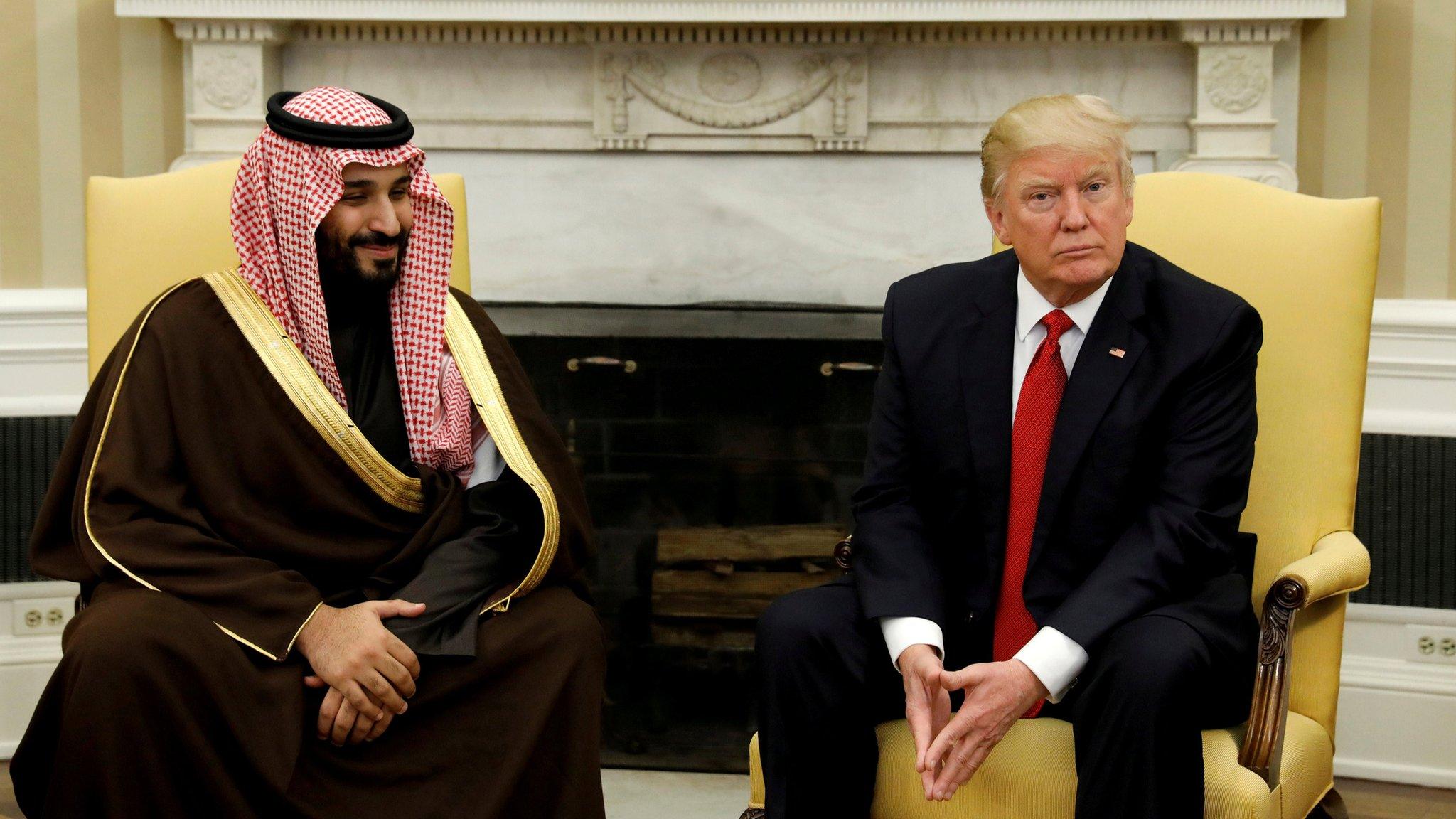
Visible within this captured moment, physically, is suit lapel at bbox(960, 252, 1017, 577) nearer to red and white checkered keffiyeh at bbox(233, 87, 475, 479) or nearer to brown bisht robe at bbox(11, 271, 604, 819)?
brown bisht robe at bbox(11, 271, 604, 819)

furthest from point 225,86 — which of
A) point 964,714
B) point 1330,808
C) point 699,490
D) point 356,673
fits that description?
point 1330,808

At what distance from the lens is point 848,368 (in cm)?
307

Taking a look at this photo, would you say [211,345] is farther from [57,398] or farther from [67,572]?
[57,398]

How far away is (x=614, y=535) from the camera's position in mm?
3232

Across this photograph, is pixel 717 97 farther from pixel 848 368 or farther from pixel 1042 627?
pixel 1042 627

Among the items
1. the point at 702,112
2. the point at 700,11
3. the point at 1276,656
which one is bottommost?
the point at 1276,656

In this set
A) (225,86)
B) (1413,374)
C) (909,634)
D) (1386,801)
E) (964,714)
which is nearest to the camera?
(964,714)

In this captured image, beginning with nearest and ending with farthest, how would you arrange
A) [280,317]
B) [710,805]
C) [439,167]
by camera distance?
[280,317] → [710,805] → [439,167]

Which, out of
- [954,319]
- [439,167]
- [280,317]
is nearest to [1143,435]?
[954,319]

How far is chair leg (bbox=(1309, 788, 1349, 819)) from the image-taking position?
1.88 metres

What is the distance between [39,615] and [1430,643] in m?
3.09

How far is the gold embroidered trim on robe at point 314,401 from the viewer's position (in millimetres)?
2008

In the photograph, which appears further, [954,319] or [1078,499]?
[954,319]

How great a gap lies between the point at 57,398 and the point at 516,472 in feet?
5.17
